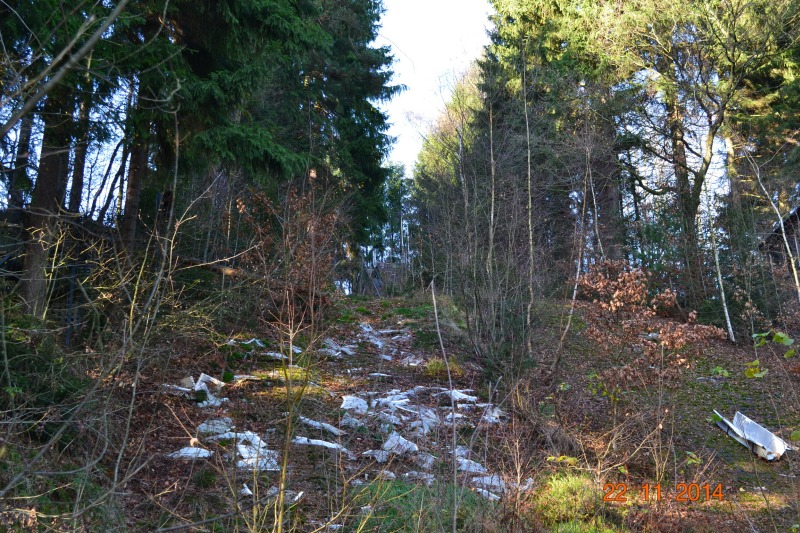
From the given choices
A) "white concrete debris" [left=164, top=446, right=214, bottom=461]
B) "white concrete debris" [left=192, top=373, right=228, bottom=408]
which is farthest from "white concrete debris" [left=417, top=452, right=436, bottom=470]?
"white concrete debris" [left=192, top=373, right=228, bottom=408]

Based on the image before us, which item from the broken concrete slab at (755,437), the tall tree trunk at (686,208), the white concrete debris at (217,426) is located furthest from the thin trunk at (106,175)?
the tall tree trunk at (686,208)

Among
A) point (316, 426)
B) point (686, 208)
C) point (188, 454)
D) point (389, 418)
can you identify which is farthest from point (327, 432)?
point (686, 208)

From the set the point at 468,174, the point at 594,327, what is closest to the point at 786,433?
the point at 594,327

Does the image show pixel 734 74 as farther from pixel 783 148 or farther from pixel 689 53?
pixel 783 148

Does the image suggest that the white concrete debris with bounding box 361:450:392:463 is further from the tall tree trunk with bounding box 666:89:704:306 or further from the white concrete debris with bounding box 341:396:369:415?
the tall tree trunk with bounding box 666:89:704:306

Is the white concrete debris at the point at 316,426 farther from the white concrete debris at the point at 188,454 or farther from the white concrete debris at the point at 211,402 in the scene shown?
the white concrete debris at the point at 188,454

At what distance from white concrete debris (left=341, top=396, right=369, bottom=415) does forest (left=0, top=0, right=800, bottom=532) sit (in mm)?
77

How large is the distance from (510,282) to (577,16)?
37.7 ft

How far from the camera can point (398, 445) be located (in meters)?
6.23

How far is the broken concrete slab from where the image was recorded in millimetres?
7547

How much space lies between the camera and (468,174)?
1312cm

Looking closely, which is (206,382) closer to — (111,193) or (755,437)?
(111,193)
